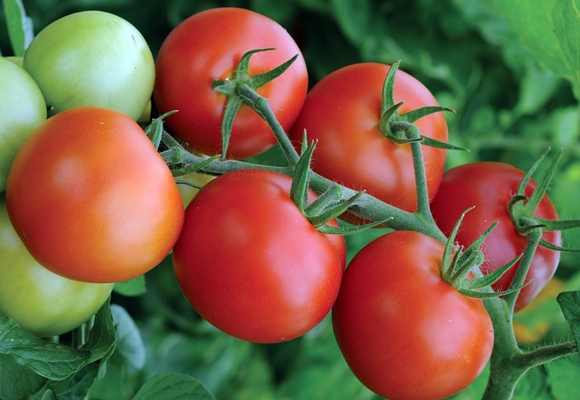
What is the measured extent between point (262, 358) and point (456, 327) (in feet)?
2.44

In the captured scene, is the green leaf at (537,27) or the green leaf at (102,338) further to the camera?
Answer: the green leaf at (537,27)

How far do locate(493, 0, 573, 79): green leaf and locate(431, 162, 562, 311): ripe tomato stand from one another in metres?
0.12

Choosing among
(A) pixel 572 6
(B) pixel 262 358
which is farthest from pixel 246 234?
(B) pixel 262 358

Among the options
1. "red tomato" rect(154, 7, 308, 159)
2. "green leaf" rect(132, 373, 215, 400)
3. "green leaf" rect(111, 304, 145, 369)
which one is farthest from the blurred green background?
"red tomato" rect(154, 7, 308, 159)

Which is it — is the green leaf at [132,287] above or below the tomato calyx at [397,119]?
below

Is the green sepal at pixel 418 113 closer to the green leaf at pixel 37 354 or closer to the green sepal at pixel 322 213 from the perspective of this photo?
the green sepal at pixel 322 213

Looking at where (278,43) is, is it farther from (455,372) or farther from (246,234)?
(455,372)

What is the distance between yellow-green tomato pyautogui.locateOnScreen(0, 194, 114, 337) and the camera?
418 mm

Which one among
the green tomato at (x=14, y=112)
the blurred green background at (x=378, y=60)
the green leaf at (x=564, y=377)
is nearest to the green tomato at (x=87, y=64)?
the green tomato at (x=14, y=112)

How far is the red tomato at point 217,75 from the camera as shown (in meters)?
0.46

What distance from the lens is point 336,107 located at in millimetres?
491

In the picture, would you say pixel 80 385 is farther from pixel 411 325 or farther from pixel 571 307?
pixel 571 307

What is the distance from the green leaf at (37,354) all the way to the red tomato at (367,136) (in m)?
0.22

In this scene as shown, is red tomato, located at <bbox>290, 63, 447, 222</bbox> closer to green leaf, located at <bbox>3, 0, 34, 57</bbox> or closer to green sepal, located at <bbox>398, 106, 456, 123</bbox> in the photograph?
green sepal, located at <bbox>398, 106, 456, 123</bbox>
